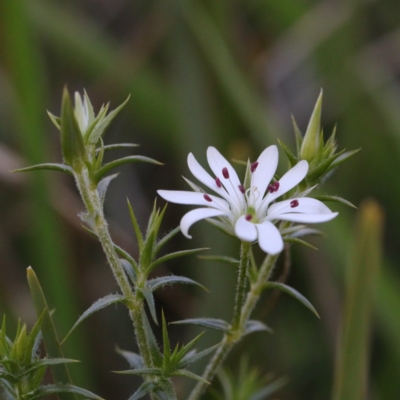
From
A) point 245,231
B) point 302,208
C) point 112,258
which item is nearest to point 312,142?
point 302,208

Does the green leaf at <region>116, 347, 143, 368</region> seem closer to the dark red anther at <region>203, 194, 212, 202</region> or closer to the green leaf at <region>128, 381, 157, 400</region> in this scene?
the green leaf at <region>128, 381, 157, 400</region>

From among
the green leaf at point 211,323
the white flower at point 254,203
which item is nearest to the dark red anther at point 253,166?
the white flower at point 254,203

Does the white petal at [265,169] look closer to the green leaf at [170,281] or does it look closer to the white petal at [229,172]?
the white petal at [229,172]

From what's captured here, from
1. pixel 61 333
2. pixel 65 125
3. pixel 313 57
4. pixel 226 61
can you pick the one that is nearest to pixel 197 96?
pixel 226 61

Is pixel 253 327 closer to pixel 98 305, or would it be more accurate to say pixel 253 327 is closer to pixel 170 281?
pixel 170 281

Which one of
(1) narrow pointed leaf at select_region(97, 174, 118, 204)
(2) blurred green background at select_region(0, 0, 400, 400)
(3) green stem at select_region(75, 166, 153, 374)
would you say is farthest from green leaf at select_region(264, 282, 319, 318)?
(2) blurred green background at select_region(0, 0, 400, 400)

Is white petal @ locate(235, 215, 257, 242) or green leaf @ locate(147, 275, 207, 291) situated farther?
green leaf @ locate(147, 275, 207, 291)
